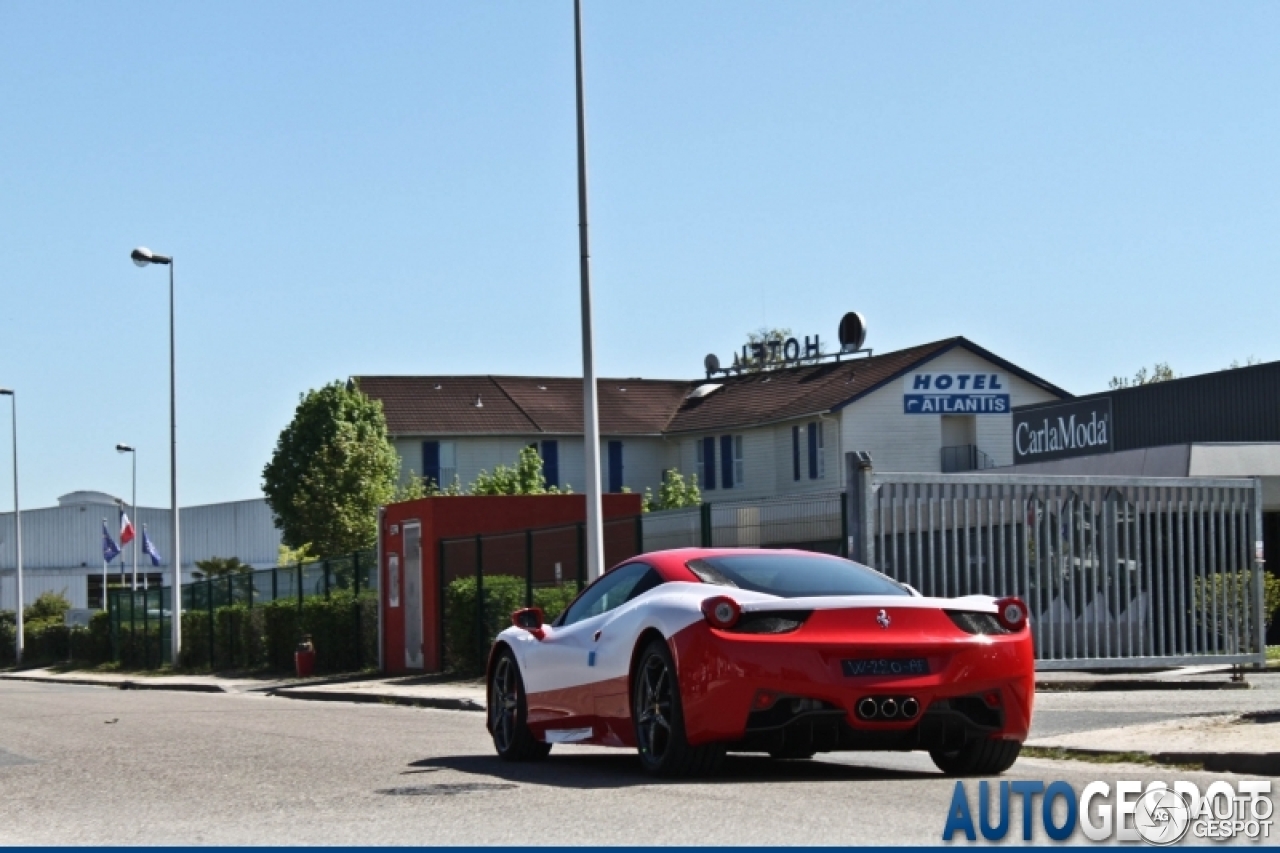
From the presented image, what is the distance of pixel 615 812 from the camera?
9.20m

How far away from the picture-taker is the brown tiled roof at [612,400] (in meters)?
69.6

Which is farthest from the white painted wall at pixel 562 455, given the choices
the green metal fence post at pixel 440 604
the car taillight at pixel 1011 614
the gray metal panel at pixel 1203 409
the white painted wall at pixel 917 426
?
the car taillight at pixel 1011 614

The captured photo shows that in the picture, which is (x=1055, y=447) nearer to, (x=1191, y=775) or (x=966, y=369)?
(x=966, y=369)

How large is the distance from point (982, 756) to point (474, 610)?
63.1ft

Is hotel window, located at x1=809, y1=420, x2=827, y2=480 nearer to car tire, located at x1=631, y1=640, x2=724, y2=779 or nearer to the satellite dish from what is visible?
the satellite dish

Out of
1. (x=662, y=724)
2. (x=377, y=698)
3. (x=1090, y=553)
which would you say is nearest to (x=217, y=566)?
(x=377, y=698)

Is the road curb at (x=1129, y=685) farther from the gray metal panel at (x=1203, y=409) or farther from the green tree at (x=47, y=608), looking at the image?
the green tree at (x=47, y=608)

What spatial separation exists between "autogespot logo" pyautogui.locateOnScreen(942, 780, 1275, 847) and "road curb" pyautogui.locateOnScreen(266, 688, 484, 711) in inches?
515

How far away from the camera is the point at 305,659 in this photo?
37.1m

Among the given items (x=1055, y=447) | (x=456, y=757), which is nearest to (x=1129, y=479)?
(x=456, y=757)

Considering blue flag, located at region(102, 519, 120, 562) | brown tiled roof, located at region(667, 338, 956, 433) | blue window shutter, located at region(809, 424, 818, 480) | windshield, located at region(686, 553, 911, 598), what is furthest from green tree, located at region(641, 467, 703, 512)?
windshield, located at region(686, 553, 911, 598)

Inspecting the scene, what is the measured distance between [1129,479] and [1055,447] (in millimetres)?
27401

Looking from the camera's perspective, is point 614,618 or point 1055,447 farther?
point 1055,447

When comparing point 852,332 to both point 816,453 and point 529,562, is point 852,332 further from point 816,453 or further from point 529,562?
point 529,562
